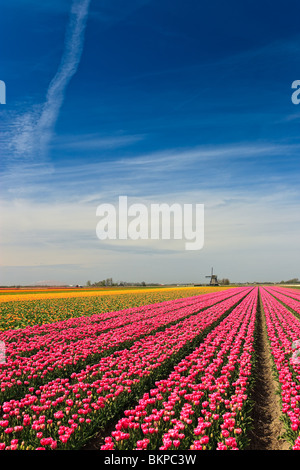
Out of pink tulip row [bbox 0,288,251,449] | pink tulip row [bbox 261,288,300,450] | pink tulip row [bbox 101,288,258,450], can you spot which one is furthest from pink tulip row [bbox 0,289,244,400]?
pink tulip row [bbox 261,288,300,450]

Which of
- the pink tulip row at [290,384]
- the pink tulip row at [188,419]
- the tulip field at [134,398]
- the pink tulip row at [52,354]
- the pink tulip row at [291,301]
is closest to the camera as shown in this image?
the pink tulip row at [188,419]

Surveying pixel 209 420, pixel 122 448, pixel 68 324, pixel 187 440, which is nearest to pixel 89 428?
pixel 122 448

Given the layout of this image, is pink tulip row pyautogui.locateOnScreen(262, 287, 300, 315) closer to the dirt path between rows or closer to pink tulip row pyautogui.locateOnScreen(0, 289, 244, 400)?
the dirt path between rows

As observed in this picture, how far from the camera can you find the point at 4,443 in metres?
4.73

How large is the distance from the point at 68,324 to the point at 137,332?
5.09 m

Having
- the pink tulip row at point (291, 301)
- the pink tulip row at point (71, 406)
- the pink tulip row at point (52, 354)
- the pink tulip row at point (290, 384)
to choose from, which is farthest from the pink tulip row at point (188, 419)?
the pink tulip row at point (291, 301)

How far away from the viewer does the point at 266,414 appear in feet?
22.7

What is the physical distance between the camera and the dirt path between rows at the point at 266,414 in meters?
5.63

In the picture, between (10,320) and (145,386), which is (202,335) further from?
(10,320)

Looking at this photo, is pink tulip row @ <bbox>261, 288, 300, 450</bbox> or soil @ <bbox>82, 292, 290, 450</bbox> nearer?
pink tulip row @ <bbox>261, 288, 300, 450</bbox>

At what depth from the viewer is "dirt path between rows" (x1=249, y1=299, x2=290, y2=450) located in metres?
5.63

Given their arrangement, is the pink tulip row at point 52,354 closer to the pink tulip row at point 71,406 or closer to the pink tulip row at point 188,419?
the pink tulip row at point 71,406

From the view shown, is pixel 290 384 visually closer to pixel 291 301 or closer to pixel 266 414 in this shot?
pixel 266 414
